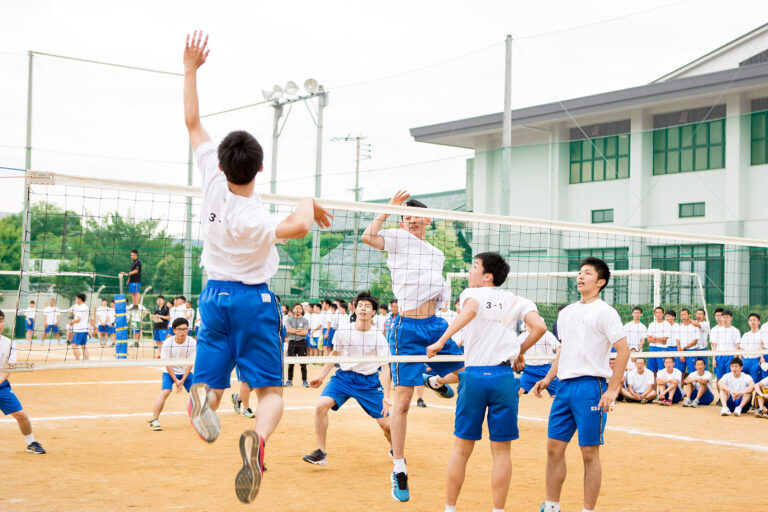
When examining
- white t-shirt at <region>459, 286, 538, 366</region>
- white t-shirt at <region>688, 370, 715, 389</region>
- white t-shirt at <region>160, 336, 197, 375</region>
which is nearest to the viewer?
white t-shirt at <region>459, 286, 538, 366</region>

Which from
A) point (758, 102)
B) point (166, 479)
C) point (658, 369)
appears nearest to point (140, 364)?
point (166, 479)

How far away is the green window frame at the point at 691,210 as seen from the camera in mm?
23828

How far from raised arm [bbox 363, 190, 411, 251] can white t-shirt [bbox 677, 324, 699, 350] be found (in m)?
10.6

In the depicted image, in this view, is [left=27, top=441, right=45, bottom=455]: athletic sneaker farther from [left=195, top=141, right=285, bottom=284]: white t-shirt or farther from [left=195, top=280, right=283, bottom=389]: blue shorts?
[left=195, top=141, right=285, bottom=284]: white t-shirt

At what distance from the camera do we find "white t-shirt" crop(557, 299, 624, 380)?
562 centimetres

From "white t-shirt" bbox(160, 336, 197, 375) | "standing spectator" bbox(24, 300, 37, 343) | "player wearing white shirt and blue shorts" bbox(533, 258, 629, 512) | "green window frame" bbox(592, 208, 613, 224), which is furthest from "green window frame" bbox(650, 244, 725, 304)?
"player wearing white shirt and blue shorts" bbox(533, 258, 629, 512)

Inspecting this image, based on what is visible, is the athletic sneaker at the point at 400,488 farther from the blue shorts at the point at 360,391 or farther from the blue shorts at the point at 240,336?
the blue shorts at the point at 240,336

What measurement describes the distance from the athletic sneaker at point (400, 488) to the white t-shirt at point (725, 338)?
1049 cm

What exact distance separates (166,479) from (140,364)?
1.35 meters

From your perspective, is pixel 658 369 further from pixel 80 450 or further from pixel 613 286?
pixel 80 450

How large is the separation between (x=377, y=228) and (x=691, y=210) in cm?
1993

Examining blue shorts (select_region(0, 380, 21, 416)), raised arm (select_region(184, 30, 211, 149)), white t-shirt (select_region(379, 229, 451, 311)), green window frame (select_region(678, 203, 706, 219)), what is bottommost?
blue shorts (select_region(0, 380, 21, 416))

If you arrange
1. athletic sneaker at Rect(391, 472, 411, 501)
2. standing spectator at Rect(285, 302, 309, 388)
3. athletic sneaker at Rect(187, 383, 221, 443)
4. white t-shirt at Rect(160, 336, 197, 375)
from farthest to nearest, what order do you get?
standing spectator at Rect(285, 302, 309, 388), white t-shirt at Rect(160, 336, 197, 375), athletic sneaker at Rect(391, 472, 411, 501), athletic sneaker at Rect(187, 383, 221, 443)

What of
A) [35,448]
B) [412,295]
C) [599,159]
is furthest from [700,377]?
[599,159]
